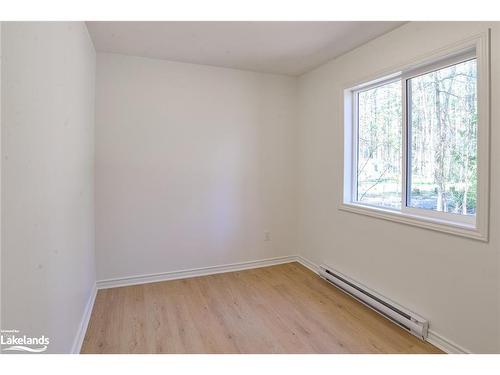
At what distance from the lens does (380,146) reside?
264 cm

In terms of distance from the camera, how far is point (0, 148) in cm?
90

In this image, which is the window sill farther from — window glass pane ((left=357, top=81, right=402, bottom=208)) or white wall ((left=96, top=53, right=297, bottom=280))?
white wall ((left=96, top=53, right=297, bottom=280))

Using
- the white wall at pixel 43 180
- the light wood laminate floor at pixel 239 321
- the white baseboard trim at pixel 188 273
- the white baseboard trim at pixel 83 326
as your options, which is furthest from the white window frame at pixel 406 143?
the white baseboard trim at pixel 83 326

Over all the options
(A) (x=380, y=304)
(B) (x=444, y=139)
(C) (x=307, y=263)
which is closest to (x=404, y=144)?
(B) (x=444, y=139)

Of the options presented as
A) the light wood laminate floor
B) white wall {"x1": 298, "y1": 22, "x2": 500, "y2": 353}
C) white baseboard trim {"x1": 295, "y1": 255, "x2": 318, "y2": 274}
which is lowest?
the light wood laminate floor

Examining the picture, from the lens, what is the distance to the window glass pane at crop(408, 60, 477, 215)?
1864 mm

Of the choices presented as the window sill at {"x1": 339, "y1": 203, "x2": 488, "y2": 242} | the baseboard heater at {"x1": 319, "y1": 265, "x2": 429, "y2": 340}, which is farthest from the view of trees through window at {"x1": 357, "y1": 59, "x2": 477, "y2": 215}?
the baseboard heater at {"x1": 319, "y1": 265, "x2": 429, "y2": 340}

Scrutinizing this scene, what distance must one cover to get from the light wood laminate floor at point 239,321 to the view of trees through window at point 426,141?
1.05 metres

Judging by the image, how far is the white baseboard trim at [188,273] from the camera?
2843mm

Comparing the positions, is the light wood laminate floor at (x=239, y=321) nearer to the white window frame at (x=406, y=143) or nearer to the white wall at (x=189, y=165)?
the white wall at (x=189, y=165)

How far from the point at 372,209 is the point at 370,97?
113cm

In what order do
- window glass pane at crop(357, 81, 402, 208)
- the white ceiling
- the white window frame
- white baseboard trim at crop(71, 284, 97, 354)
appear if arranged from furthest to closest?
window glass pane at crop(357, 81, 402, 208) → the white ceiling → white baseboard trim at crop(71, 284, 97, 354) → the white window frame

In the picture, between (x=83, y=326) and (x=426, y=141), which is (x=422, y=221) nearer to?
(x=426, y=141)
